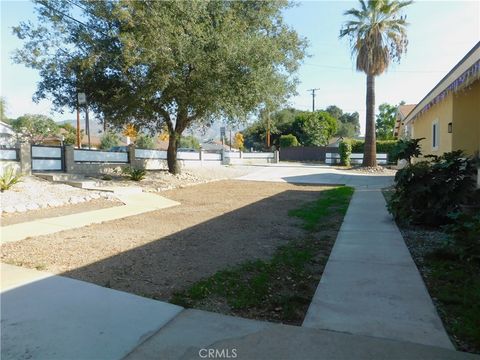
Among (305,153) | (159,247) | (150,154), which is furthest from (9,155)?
(305,153)

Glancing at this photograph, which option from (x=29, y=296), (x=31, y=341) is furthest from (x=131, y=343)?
(x=29, y=296)

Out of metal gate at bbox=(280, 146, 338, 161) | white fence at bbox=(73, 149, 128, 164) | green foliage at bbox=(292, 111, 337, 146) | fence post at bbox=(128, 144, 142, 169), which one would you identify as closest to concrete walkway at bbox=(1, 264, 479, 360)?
white fence at bbox=(73, 149, 128, 164)

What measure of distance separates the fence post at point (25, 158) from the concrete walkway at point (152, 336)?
10.8 meters

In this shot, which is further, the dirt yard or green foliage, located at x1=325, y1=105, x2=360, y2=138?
green foliage, located at x1=325, y1=105, x2=360, y2=138

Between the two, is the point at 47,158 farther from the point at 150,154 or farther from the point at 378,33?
the point at 378,33

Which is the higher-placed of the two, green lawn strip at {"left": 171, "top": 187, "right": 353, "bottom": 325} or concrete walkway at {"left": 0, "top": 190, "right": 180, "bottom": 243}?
concrete walkway at {"left": 0, "top": 190, "right": 180, "bottom": 243}

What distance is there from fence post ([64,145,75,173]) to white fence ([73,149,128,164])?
208 mm

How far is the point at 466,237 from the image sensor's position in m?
5.23

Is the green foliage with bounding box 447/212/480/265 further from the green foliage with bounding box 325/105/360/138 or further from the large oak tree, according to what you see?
the green foliage with bounding box 325/105/360/138

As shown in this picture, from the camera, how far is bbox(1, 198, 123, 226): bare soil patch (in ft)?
27.4

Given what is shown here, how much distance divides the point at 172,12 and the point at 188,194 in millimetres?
6366

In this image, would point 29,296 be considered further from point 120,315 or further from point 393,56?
point 393,56

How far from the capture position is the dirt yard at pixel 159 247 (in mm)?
4691

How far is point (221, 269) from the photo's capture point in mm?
4992
